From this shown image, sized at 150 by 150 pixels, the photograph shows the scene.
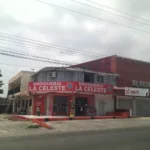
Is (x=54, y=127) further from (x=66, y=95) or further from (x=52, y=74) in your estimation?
(x=52, y=74)

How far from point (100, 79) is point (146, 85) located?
28.7 feet

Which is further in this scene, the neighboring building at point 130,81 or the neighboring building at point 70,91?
the neighboring building at point 130,81

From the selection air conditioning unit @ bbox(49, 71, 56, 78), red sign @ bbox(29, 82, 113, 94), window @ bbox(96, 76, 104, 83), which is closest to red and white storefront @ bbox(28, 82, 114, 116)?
red sign @ bbox(29, 82, 113, 94)

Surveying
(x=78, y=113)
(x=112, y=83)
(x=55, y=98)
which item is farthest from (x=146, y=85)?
(x=55, y=98)

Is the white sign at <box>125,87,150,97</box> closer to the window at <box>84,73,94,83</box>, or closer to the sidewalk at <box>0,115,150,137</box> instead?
the window at <box>84,73,94,83</box>

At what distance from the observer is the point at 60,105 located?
30.2m

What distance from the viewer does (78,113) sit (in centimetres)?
3066

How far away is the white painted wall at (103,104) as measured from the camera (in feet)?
105

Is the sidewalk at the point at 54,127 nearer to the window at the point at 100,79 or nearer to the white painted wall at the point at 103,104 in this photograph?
the white painted wall at the point at 103,104

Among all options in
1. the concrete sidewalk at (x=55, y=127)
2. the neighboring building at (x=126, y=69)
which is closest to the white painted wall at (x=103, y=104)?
the neighboring building at (x=126, y=69)

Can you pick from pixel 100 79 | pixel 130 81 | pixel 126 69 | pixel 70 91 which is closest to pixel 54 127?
pixel 70 91

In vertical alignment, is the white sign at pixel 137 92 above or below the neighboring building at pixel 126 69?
below

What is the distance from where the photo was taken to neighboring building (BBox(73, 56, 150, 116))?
110 ft

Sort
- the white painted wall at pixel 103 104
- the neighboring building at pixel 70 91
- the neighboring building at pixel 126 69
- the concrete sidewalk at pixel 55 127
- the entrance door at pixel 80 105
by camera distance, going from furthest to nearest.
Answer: the neighboring building at pixel 126 69 < the white painted wall at pixel 103 104 < the entrance door at pixel 80 105 < the neighboring building at pixel 70 91 < the concrete sidewalk at pixel 55 127
